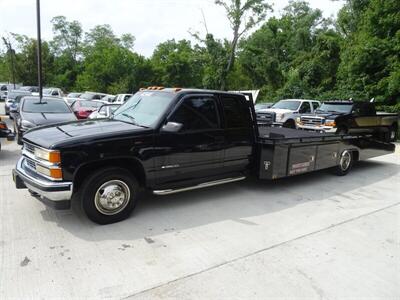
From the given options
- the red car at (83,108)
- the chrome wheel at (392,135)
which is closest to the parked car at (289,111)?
the chrome wheel at (392,135)

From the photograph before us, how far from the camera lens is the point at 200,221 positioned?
4.58 metres

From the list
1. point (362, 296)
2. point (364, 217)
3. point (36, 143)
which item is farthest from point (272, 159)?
point (36, 143)

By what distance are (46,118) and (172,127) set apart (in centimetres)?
652

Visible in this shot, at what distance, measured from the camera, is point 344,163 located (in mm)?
7672

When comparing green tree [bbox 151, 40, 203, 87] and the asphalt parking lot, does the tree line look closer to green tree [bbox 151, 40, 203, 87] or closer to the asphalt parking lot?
green tree [bbox 151, 40, 203, 87]

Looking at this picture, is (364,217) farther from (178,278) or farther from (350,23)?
(350,23)

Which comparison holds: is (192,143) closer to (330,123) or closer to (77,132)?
(77,132)

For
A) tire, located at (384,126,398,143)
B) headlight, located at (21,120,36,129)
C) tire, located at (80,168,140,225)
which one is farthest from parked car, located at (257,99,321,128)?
tire, located at (80,168,140,225)

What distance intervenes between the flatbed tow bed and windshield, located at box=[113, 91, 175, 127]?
2.03 metres

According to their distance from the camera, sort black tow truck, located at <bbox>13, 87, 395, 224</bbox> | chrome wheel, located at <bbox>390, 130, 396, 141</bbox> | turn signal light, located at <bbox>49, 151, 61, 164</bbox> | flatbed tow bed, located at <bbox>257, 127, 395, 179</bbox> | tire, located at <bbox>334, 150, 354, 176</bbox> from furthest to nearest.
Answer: chrome wheel, located at <bbox>390, 130, 396, 141</bbox>
tire, located at <bbox>334, 150, 354, 176</bbox>
flatbed tow bed, located at <bbox>257, 127, 395, 179</bbox>
black tow truck, located at <bbox>13, 87, 395, 224</bbox>
turn signal light, located at <bbox>49, 151, 61, 164</bbox>

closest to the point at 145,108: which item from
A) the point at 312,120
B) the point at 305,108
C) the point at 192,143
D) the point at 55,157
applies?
the point at 192,143

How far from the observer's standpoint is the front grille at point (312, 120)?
12.6 meters

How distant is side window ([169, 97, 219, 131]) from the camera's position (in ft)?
15.8

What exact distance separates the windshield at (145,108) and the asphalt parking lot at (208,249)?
4.54 feet
